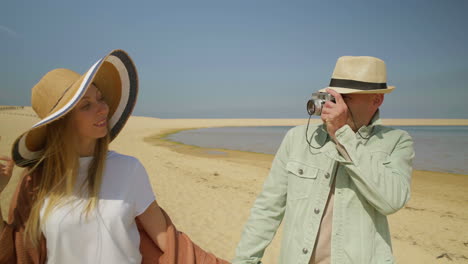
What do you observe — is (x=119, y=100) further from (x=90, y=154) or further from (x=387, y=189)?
(x=387, y=189)

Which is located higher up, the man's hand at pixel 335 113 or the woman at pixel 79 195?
the man's hand at pixel 335 113

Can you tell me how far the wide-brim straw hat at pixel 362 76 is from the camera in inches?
65.1

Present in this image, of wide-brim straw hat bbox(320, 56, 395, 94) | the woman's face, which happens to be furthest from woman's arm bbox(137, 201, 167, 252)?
wide-brim straw hat bbox(320, 56, 395, 94)

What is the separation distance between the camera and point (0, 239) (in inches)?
50.3

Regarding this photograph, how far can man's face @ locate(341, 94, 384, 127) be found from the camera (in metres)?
1.70

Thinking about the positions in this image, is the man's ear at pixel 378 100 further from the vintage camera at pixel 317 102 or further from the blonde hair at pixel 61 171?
the blonde hair at pixel 61 171

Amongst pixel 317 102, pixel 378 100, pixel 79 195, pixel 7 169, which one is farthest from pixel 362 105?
pixel 7 169

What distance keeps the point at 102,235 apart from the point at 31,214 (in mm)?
345

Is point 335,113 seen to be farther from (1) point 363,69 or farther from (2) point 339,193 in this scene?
(2) point 339,193

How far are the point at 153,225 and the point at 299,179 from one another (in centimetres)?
93

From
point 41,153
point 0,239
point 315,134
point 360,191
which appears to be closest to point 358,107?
point 315,134

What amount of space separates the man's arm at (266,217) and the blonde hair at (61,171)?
96cm

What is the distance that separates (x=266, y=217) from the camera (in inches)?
74.3

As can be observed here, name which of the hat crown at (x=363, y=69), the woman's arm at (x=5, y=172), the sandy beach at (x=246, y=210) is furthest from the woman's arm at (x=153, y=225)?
the sandy beach at (x=246, y=210)
